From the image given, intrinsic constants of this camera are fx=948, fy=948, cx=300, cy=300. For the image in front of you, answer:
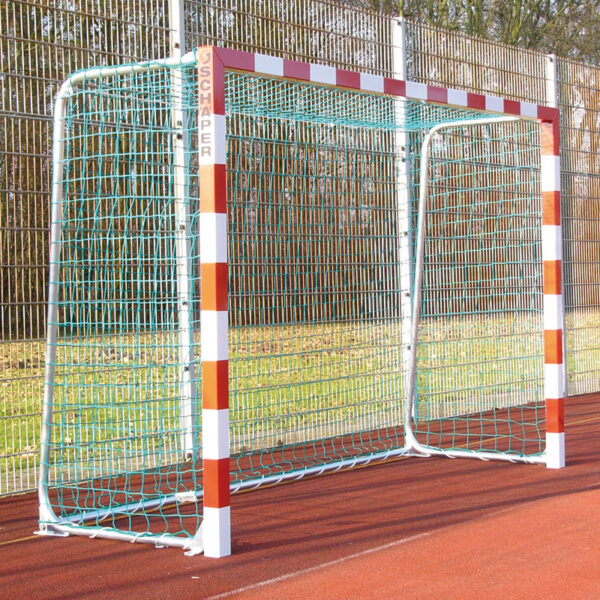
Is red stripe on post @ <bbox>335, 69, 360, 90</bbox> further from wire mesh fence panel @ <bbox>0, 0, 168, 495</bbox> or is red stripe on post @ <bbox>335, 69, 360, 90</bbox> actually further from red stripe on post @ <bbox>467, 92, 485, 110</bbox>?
wire mesh fence panel @ <bbox>0, 0, 168, 495</bbox>

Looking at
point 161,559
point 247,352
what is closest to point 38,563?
point 161,559

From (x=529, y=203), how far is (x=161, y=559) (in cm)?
730

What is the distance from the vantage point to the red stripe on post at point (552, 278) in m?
7.07

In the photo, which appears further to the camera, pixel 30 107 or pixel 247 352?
pixel 247 352

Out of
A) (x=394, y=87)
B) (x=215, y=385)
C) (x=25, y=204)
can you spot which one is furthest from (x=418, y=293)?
(x=215, y=385)

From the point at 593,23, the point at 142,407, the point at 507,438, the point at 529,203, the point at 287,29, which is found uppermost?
the point at 593,23

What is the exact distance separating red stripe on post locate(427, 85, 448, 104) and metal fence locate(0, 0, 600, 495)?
2.16m

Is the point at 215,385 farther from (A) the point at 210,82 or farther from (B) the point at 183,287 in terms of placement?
(B) the point at 183,287

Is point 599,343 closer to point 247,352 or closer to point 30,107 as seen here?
point 247,352

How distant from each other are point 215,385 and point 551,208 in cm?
345

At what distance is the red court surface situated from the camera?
170 inches

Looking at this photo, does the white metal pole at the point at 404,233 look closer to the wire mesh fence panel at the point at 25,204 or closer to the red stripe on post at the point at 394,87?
the red stripe on post at the point at 394,87

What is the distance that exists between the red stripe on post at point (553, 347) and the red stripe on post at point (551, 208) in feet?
2.71

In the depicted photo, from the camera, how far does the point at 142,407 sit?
23.4ft
